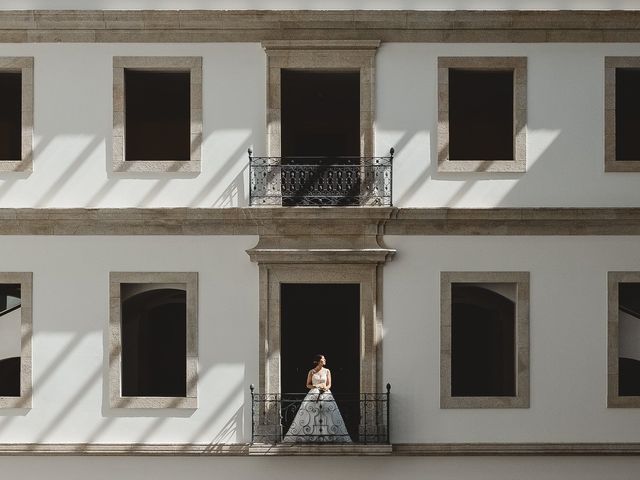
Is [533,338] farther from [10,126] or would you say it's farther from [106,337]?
[10,126]

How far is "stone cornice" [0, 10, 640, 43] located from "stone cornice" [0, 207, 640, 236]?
264 centimetres

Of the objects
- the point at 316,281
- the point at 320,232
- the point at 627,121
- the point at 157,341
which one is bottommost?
the point at 157,341

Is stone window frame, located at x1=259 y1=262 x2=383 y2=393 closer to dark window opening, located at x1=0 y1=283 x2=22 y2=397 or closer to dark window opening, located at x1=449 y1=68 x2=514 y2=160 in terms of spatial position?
dark window opening, located at x1=0 y1=283 x2=22 y2=397

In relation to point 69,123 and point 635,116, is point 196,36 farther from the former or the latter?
point 635,116

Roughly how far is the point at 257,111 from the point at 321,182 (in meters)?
1.46

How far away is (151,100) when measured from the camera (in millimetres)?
16391

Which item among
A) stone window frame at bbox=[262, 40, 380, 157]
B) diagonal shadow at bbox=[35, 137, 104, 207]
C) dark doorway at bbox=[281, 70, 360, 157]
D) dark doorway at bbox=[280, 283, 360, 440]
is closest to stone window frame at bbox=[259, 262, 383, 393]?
stone window frame at bbox=[262, 40, 380, 157]

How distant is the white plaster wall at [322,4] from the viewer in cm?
1300

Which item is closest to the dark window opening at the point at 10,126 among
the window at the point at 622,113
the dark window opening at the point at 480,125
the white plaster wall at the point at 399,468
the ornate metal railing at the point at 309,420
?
the white plaster wall at the point at 399,468

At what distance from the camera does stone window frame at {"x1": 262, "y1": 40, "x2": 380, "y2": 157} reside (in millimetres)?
12977

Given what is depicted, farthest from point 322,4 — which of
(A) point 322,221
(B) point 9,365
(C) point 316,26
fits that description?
(B) point 9,365

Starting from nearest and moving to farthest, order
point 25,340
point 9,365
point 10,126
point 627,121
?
point 25,340, point 9,365, point 627,121, point 10,126

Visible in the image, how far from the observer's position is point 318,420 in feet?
41.3

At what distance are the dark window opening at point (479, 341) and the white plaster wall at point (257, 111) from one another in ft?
9.70
